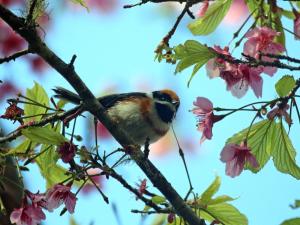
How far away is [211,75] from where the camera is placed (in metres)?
2.22

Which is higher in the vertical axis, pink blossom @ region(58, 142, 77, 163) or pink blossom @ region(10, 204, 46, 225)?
pink blossom @ region(58, 142, 77, 163)

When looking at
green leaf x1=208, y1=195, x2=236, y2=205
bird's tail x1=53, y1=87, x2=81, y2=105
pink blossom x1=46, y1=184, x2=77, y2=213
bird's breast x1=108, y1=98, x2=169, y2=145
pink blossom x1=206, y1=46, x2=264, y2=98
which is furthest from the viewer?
bird's breast x1=108, y1=98, x2=169, y2=145

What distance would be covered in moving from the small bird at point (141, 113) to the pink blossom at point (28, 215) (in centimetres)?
166

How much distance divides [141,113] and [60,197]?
6.94ft

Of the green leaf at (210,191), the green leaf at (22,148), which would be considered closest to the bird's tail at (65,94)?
the green leaf at (22,148)

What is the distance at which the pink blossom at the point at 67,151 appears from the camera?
2211 mm

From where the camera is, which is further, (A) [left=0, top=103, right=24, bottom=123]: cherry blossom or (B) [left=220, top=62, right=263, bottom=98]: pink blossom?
(A) [left=0, top=103, right=24, bottom=123]: cherry blossom

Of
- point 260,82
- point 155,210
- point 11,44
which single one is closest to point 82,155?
point 155,210

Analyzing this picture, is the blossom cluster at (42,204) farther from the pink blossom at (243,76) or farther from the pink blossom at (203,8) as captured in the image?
the pink blossom at (203,8)

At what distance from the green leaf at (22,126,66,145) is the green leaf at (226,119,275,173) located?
25.3 inches

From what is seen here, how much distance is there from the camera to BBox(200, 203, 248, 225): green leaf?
2.49 m

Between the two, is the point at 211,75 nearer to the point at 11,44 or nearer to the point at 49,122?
the point at 49,122

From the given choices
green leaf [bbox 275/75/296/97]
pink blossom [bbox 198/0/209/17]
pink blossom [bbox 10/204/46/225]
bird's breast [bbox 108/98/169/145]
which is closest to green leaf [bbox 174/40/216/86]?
green leaf [bbox 275/75/296/97]

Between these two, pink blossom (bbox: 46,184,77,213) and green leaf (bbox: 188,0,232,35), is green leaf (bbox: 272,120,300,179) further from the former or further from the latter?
pink blossom (bbox: 46,184,77,213)
